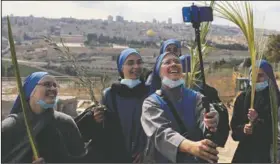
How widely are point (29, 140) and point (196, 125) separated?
1210mm

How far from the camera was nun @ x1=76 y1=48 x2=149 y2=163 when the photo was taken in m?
3.64

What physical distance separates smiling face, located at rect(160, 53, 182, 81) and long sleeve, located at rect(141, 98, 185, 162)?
234mm

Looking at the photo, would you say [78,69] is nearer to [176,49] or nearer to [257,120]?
[176,49]

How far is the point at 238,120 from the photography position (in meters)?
3.95

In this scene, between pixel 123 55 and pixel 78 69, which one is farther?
pixel 123 55

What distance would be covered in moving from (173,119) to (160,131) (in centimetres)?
15

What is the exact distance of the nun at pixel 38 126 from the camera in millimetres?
3201

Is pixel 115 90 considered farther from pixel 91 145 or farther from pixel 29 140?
pixel 29 140

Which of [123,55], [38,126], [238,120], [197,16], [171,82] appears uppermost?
[197,16]

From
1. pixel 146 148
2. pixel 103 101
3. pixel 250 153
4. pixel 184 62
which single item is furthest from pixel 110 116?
pixel 250 153

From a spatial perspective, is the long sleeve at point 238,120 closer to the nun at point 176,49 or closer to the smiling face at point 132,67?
the nun at point 176,49

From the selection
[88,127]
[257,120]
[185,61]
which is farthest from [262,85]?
[88,127]

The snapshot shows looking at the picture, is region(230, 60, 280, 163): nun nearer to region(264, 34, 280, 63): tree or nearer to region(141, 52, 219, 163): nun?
region(264, 34, 280, 63): tree

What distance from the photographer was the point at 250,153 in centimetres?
398
